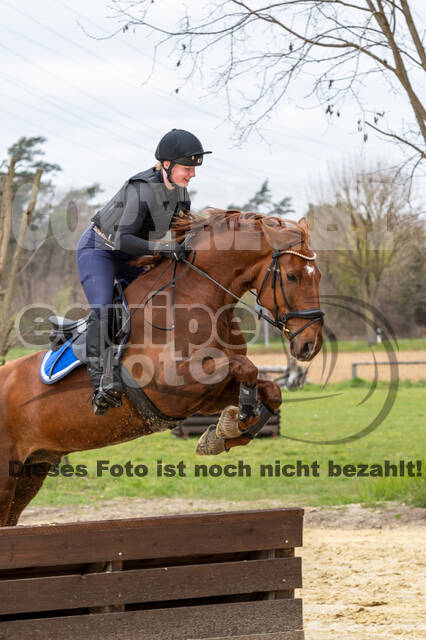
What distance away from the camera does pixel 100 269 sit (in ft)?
16.1

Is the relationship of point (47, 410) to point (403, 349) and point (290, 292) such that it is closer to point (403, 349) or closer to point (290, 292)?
point (290, 292)

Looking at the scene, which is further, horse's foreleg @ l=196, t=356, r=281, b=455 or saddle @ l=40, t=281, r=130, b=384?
saddle @ l=40, t=281, r=130, b=384

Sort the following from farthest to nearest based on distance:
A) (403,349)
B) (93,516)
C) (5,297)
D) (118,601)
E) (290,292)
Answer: (403,349) < (5,297) < (93,516) < (290,292) < (118,601)

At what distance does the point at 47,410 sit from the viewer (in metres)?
4.96

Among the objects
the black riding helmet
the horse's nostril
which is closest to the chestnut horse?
the horse's nostril

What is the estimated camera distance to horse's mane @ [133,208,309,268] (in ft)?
15.2

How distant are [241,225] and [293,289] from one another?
59 centimetres

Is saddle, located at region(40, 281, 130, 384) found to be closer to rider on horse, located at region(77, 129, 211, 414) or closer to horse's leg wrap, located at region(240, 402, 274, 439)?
rider on horse, located at region(77, 129, 211, 414)

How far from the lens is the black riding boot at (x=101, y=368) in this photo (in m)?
4.60

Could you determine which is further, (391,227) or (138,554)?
(391,227)

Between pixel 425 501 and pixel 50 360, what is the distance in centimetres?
567

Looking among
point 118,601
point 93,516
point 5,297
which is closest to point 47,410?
point 118,601

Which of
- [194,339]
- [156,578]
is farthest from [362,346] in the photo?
[156,578]

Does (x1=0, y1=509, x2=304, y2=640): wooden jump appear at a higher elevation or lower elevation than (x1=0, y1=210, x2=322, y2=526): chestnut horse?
lower
